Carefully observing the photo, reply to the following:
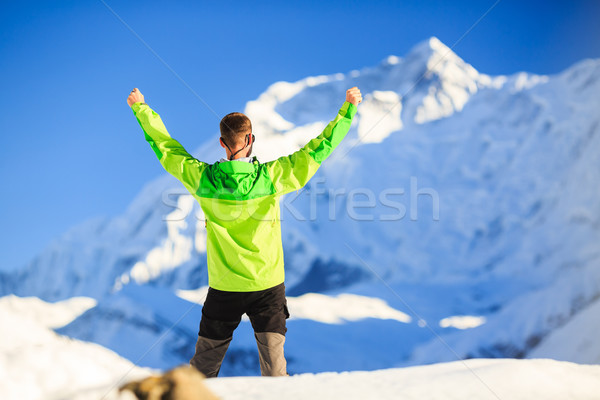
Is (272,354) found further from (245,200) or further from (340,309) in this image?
(340,309)

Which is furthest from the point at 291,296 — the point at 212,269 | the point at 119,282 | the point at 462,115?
the point at 212,269

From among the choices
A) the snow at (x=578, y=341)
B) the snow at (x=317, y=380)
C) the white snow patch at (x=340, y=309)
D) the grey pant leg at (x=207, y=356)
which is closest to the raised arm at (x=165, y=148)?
the grey pant leg at (x=207, y=356)

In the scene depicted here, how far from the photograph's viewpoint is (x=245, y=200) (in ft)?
8.84

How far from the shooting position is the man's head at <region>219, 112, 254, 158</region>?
9.23 feet

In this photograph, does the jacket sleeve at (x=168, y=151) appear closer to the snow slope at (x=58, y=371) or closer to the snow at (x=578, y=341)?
the snow slope at (x=58, y=371)

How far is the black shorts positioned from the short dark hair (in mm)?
930

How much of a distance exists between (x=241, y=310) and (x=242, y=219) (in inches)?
23.1

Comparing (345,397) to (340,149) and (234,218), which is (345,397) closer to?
(234,218)

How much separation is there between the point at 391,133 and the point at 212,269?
769 inches

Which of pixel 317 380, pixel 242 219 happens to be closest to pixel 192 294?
pixel 242 219

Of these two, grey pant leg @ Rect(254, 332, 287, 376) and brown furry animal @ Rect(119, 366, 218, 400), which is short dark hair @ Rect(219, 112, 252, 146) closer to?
grey pant leg @ Rect(254, 332, 287, 376)

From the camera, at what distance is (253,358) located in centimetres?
1659

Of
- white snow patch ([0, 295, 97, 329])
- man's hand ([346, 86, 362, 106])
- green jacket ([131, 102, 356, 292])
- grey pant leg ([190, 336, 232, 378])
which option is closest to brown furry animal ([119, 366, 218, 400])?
green jacket ([131, 102, 356, 292])

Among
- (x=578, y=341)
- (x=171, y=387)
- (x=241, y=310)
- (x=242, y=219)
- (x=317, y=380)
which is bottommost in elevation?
(x=171, y=387)
